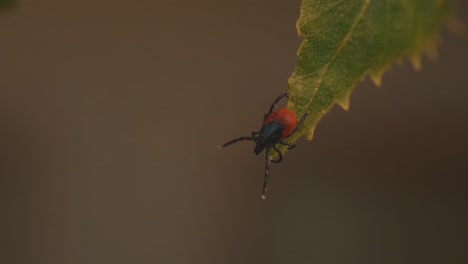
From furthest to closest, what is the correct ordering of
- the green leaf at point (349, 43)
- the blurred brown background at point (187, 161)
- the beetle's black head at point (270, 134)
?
the blurred brown background at point (187, 161) → the beetle's black head at point (270, 134) → the green leaf at point (349, 43)

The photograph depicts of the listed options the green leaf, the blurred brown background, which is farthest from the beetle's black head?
the blurred brown background

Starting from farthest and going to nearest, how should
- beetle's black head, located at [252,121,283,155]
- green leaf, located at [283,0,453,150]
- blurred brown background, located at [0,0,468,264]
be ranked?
blurred brown background, located at [0,0,468,264]
beetle's black head, located at [252,121,283,155]
green leaf, located at [283,0,453,150]

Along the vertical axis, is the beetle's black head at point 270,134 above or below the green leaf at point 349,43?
above

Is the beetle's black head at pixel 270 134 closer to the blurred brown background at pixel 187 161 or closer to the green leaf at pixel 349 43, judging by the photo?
the green leaf at pixel 349 43

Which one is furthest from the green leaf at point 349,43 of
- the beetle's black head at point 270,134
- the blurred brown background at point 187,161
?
the blurred brown background at point 187,161

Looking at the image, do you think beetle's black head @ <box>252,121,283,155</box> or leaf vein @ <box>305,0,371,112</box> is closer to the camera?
leaf vein @ <box>305,0,371,112</box>

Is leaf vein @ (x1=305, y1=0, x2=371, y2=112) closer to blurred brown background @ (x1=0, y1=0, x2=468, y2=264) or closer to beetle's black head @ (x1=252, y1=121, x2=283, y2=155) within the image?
beetle's black head @ (x1=252, y1=121, x2=283, y2=155)

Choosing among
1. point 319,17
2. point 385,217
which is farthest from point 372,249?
point 319,17

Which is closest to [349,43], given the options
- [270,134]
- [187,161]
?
[270,134]

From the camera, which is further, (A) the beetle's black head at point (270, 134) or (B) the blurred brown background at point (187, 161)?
(B) the blurred brown background at point (187, 161)
